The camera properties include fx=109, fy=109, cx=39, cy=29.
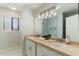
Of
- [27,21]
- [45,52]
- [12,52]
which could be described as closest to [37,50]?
[45,52]

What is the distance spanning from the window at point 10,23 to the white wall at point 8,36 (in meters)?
0.05

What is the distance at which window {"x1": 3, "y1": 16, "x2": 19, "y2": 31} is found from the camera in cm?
170

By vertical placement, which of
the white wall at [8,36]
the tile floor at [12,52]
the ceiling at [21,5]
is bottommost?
the tile floor at [12,52]

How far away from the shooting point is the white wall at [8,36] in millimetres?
1681

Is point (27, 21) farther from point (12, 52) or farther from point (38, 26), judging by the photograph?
point (12, 52)

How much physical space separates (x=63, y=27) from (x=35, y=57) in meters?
0.70

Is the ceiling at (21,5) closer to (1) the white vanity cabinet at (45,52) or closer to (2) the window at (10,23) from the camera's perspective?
(2) the window at (10,23)

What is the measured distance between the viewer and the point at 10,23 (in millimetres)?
1706

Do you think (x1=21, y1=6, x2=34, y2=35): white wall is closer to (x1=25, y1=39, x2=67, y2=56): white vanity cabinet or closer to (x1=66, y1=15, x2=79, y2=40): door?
(x1=25, y1=39, x2=67, y2=56): white vanity cabinet

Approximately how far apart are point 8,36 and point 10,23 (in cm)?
21

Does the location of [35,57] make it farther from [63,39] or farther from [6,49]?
[63,39]

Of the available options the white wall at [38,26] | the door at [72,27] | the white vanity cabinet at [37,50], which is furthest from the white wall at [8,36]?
the door at [72,27]

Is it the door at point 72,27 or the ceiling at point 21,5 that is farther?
the door at point 72,27

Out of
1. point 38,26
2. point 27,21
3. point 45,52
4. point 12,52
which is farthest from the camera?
point 38,26
